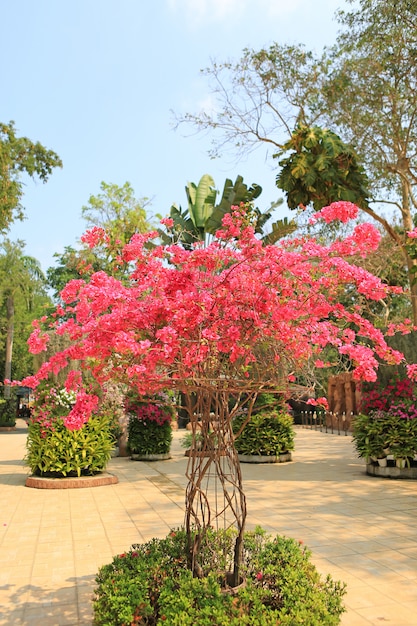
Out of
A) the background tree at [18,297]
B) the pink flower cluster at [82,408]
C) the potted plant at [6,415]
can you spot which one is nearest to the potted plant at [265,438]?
the pink flower cluster at [82,408]

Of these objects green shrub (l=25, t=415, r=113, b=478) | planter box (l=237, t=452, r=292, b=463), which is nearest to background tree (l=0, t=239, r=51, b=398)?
planter box (l=237, t=452, r=292, b=463)

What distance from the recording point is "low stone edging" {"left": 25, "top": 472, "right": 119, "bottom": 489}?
10188 millimetres

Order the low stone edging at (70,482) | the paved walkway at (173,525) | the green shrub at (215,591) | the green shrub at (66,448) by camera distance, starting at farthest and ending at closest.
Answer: the green shrub at (66,448) < the low stone edging at (70,482) < the paved walkway at (173,525) < the green shrub at (215,591)

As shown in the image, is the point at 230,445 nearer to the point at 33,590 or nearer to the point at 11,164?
the point at 33,590

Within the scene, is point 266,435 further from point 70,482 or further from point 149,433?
point 70,482

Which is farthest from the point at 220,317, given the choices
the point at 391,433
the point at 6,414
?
the point at 6,414

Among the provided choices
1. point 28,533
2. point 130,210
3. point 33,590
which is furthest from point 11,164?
point 33,590

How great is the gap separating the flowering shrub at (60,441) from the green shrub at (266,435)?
3985mm

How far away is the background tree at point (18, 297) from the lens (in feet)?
118

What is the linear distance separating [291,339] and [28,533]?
5009 millimetres

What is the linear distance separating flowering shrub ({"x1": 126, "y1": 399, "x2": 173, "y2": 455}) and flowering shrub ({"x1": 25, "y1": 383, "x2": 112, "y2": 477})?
324cm

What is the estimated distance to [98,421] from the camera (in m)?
10.9

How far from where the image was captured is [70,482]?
10.2m

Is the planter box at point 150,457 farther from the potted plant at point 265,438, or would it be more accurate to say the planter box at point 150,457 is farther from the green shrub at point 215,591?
the green shrub at point 215,591
